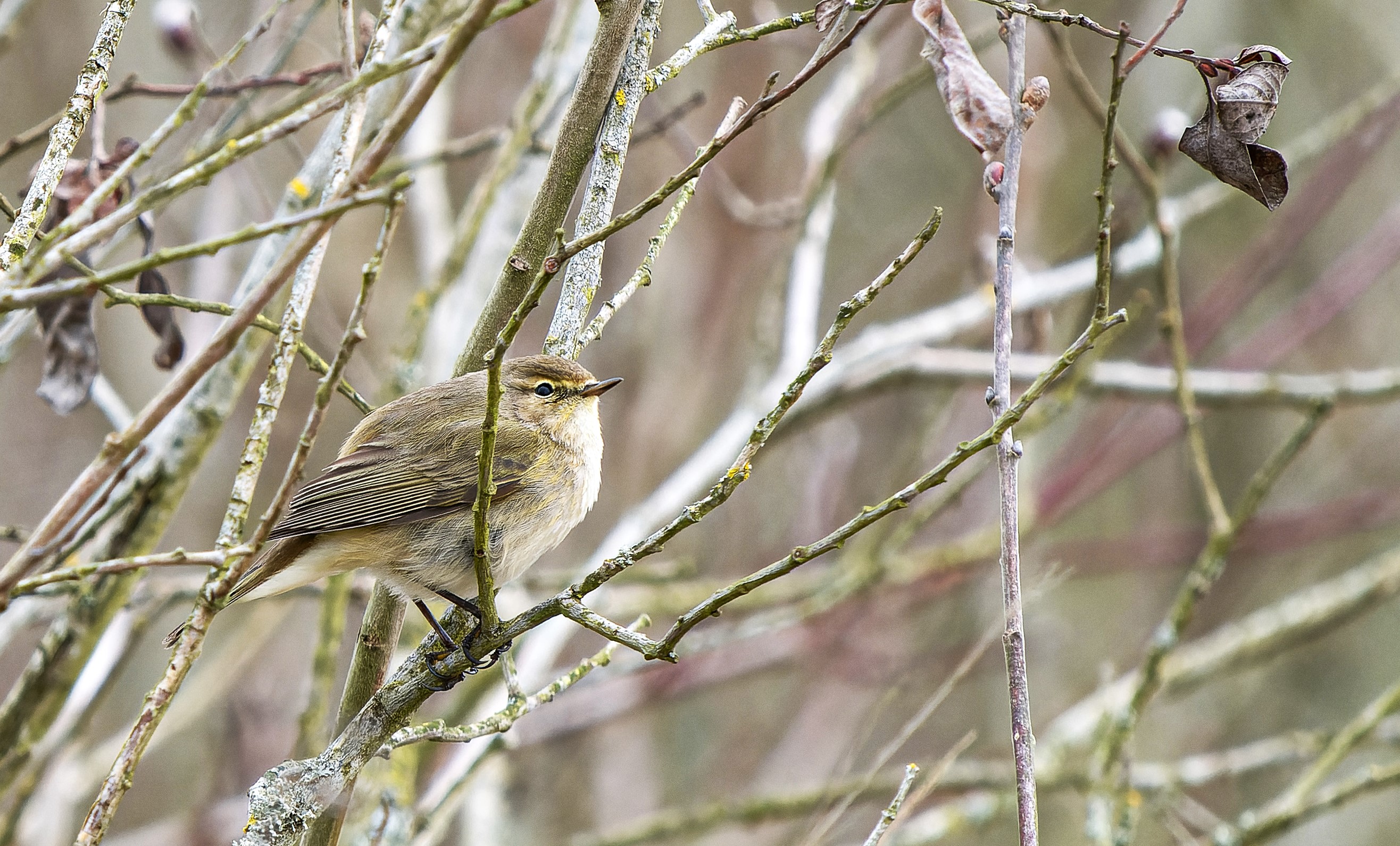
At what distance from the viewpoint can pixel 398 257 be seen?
7.73 metres

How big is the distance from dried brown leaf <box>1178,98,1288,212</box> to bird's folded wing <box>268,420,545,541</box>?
1.93 meters

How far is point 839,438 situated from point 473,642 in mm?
4545

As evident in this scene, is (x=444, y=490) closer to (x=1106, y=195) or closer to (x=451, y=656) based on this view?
(x=451, y=656)

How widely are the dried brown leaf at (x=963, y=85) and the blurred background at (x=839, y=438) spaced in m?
1.90

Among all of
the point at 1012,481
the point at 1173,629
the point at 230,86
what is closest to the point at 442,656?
the point at 1012,481

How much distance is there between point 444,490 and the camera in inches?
126

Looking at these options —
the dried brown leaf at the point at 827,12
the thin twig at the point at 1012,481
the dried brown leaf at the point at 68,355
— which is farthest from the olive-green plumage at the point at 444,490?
the thin twig at the point at 1012,481

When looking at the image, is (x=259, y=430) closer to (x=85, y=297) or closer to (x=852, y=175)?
(x=85, y=297)

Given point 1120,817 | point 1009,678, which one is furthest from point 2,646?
point 1120,817

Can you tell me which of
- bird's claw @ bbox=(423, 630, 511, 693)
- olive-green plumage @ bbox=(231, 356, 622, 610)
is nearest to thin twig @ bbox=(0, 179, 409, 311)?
bird's claw @ bbox=(423, 630, 511, 693)

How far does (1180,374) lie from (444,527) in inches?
86.1

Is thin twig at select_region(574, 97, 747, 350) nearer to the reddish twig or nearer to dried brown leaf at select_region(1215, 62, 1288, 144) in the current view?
dried brown leaf at select_region(1215, 62, 1288, 144)

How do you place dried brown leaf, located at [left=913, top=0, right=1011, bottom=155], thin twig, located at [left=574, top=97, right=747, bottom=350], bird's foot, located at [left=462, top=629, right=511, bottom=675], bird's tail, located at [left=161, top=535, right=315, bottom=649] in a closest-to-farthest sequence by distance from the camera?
dried brown leaf, located at [left=913, top=0, right=1011, bottom=155]
thin twig, located at [left=574, top=97, right=747, bottom=350]
bird's foot, located at [left=462, top=629, right=511, bottom=675]
bird's tail, located at [left=161, top=535, right=315, bottom=649]

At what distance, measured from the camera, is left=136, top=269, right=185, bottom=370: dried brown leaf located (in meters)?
2.70
